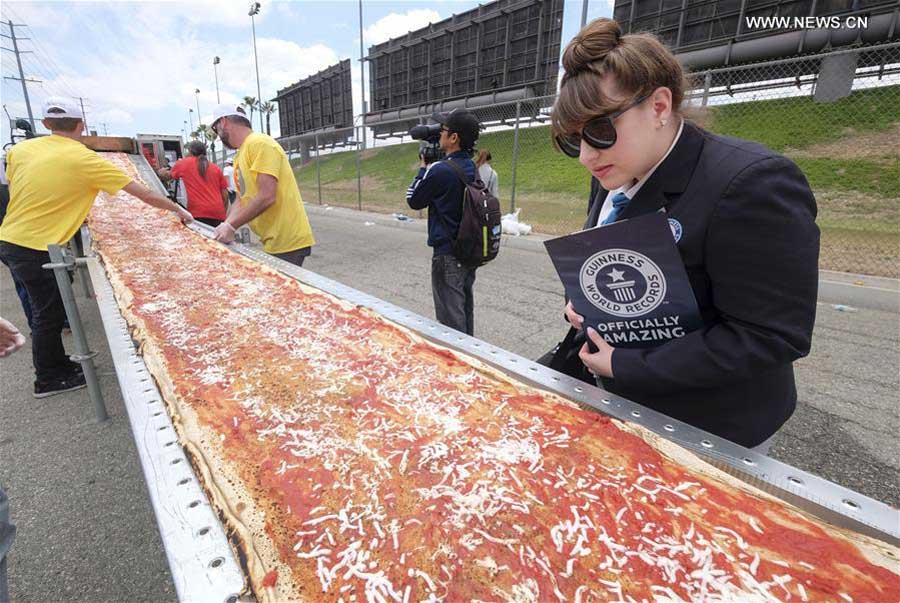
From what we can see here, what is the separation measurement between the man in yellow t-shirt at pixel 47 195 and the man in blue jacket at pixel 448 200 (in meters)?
2.26

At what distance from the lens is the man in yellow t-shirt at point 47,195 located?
3.08m

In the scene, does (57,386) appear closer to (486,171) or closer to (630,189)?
(630,189)

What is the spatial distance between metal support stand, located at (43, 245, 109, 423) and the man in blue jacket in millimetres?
2319

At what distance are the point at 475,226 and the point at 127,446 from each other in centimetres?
274


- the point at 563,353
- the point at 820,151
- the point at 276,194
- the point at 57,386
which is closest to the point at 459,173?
the point at 276,194

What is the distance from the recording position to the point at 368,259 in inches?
310

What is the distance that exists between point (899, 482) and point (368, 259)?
22.8 feet

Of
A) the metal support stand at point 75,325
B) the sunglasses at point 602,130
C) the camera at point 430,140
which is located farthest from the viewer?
the camera at point 430,140

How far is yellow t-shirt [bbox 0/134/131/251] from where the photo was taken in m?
3.06

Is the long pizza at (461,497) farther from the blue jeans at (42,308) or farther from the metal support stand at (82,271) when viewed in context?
the metal support stand at (82,271)

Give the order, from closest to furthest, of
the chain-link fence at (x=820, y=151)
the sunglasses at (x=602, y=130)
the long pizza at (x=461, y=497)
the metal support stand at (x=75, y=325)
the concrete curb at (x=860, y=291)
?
the long pizza at (x=461, y=497), the sunglasses at (x=602, y=130), the metal support stand at (x=75, y=325), the concrete curb at (x=860, y=291), the chain-link fence at (x=820, y=151)

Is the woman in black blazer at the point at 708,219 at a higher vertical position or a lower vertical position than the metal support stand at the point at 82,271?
higher

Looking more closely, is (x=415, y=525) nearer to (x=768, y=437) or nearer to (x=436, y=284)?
(x=768, y=437)

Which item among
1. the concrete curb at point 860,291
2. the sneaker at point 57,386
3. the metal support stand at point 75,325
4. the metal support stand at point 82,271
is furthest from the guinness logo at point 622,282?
the concrete curb at point 860,291
